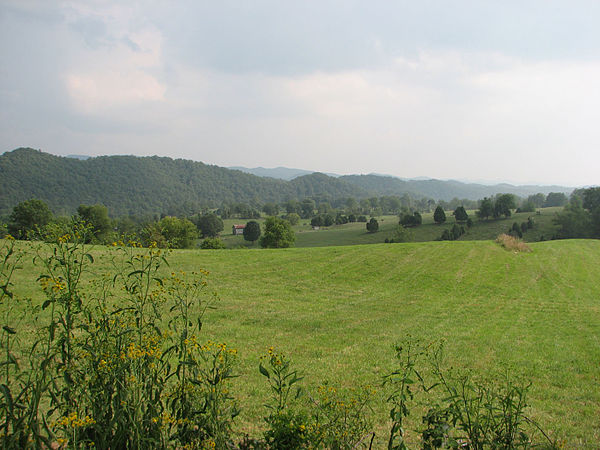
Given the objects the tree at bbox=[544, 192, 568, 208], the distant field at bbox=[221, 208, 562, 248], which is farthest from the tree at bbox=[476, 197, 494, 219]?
the tree at bbox=[544, 192, 568, 208]

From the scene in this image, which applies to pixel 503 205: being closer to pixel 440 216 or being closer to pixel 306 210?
pixel 440 216

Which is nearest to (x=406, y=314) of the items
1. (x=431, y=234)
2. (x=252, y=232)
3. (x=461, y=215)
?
(x=252, y=232)

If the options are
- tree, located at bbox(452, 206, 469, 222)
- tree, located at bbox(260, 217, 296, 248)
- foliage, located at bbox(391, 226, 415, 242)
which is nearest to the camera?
tree, located at bbox(260, 217, 296, 248)

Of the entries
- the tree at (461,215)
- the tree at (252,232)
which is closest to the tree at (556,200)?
the tree at (461,215)

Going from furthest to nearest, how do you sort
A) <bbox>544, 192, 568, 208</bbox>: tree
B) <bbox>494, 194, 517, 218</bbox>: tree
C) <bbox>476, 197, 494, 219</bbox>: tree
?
<bbox>544, 192, 568, 208</bbox>: tree, <bbox>476, 197, 494, 219</bbox>: tree, <bbox>494, 194, 517, 218</bbox>: tree

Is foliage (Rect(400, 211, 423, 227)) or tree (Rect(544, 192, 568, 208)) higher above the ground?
tree (Rect(544, 192, 568, 208))

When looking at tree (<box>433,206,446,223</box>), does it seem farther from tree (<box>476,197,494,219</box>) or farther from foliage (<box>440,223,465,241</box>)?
foliage (<box>440,223,465,241</box>)

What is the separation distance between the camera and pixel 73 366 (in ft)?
8.72

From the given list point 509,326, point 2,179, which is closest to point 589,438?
point 509,326

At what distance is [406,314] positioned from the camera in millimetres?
12953

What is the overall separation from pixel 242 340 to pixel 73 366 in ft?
21.0

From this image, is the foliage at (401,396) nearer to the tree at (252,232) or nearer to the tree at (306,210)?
the tree at (252,232)

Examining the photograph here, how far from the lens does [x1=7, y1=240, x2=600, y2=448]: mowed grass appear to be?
6.62 m

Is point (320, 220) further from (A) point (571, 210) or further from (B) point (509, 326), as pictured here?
(B) point (509, 326)
